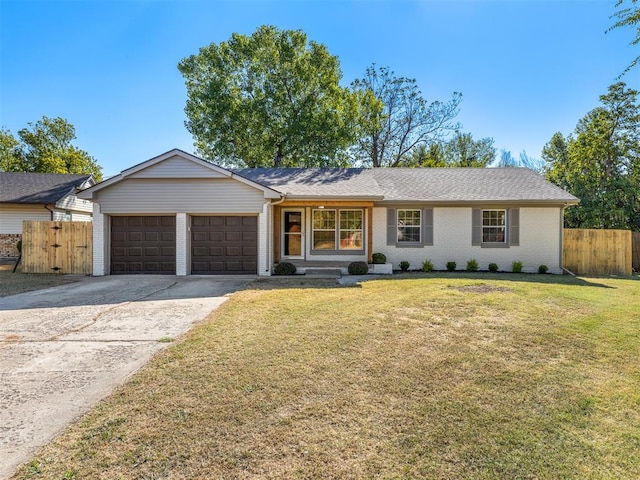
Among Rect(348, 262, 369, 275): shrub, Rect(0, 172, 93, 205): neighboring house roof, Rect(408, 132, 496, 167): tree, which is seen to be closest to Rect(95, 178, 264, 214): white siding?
Rect(348, 262, 369, 275): shrub

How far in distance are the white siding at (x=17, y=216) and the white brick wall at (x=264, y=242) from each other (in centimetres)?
1411

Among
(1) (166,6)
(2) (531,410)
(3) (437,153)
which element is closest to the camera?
(2) (531,410)

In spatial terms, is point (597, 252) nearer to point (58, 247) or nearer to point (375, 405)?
point (375, 405)

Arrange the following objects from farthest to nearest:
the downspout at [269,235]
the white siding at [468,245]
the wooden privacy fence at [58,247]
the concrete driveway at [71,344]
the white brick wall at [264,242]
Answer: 1. the white siding at [468,245]
2. the wooden privacy fence at [58,247]
3. the downspout at [269,235]
4. the white brick wall at [264,242]
5. the concrete driveway at [71,344]

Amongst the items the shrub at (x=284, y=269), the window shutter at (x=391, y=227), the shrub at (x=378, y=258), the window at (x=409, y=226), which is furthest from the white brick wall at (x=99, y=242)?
the window at (x=409, y=226)

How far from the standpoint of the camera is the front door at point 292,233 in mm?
13273

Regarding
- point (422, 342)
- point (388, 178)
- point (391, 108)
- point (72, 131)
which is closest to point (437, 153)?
point (391, 108)

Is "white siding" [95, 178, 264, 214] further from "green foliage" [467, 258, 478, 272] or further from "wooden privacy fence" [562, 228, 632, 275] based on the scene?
"wooden privacy fence" [562, 228, 632, 275]

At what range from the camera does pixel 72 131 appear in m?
38.1

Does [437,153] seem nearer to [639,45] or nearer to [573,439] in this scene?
[639,45]

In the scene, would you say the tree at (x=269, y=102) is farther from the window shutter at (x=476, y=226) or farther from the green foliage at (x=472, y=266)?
the green foliage at (x=472, y=266)

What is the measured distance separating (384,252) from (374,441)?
11.0 meters

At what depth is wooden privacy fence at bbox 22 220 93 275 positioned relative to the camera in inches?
476

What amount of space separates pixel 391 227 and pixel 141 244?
31.1 ft
